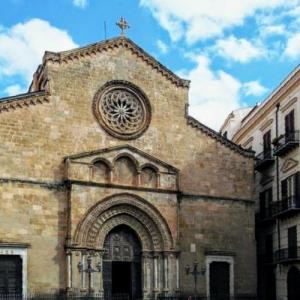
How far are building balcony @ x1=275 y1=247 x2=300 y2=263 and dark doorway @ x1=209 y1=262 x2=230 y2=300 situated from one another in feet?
10.0

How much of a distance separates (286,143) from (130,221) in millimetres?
9197

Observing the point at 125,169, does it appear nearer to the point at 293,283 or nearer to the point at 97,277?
the point at 97,277

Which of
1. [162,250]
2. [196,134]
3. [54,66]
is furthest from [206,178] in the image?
[54,66]

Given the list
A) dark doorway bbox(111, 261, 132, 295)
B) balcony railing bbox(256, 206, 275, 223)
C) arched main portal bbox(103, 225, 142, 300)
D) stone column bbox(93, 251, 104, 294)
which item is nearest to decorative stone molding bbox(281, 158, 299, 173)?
balcony railing bbox(256, 206, 275, 223)

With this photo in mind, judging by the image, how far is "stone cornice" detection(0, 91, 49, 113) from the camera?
30.0 metres

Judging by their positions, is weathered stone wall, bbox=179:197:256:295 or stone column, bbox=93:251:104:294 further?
weathered stone wall, bbox=179:197:256:295

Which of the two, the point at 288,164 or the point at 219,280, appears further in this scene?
the point at 288,164

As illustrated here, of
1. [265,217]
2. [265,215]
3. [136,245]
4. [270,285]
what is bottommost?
[270,285]

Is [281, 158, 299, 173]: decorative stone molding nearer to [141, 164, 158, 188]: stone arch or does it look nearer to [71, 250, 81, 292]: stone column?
[141, 164, 158, 188]: stone arch

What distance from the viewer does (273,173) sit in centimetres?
3712

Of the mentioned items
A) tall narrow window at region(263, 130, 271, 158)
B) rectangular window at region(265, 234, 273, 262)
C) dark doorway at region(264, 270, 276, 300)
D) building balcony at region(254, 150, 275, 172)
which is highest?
tall narrow window at region(263, 130, 271, 158)

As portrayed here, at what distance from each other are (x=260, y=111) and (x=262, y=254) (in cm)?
882

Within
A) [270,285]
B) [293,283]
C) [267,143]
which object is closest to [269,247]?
[270,285]

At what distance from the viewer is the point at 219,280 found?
33.5 metres
